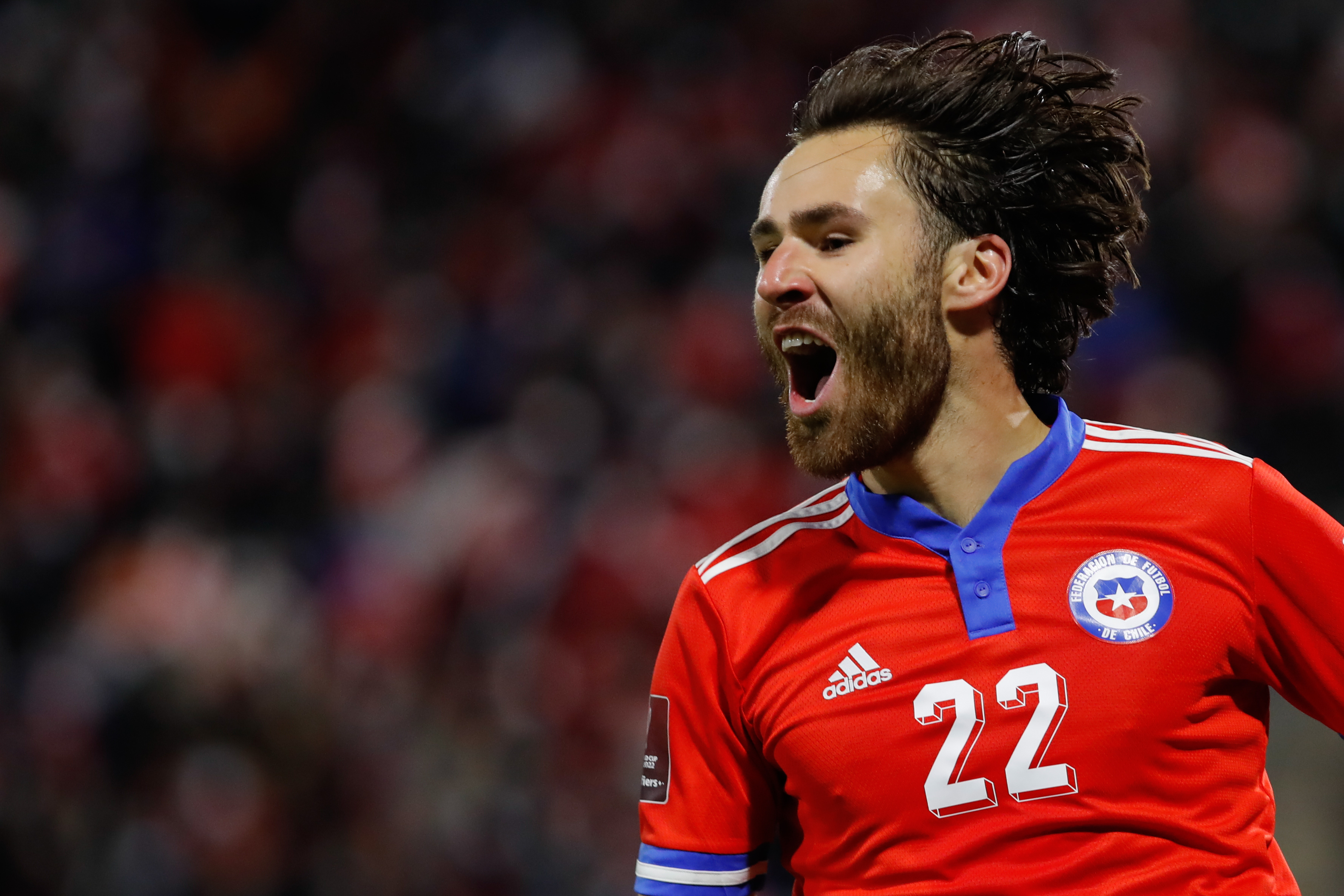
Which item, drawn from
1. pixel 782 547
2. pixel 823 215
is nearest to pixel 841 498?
pixel 782 547

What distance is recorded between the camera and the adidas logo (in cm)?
196

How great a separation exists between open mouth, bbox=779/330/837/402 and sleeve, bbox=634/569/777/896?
37 cm

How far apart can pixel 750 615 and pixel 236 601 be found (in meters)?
3.62

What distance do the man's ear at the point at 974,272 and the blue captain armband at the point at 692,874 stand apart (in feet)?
3.03

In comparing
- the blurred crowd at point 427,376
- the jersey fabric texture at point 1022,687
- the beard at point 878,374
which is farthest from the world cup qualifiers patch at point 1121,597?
the blurred crowd at point 427,376

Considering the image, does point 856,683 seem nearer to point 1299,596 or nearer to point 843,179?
point 1299,596

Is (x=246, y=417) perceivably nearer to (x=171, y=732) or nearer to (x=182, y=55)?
(x=171, y=732)

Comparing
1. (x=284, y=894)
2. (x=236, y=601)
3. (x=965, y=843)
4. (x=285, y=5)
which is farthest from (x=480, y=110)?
(x=965, y=843)

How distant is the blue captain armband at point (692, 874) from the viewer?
207 cm

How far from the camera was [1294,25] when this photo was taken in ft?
17.7

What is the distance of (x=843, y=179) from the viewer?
205 centimetres

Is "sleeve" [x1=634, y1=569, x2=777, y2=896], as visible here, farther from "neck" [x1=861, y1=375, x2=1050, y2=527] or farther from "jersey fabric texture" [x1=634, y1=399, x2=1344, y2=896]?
"neck" [x1=861, y1=375, x2=1050, y2=527]

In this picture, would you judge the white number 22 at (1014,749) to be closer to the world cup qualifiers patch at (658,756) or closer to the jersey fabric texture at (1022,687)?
the jersey fabric texture at (1022,687)

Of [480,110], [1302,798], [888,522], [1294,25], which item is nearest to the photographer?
[888,522]
